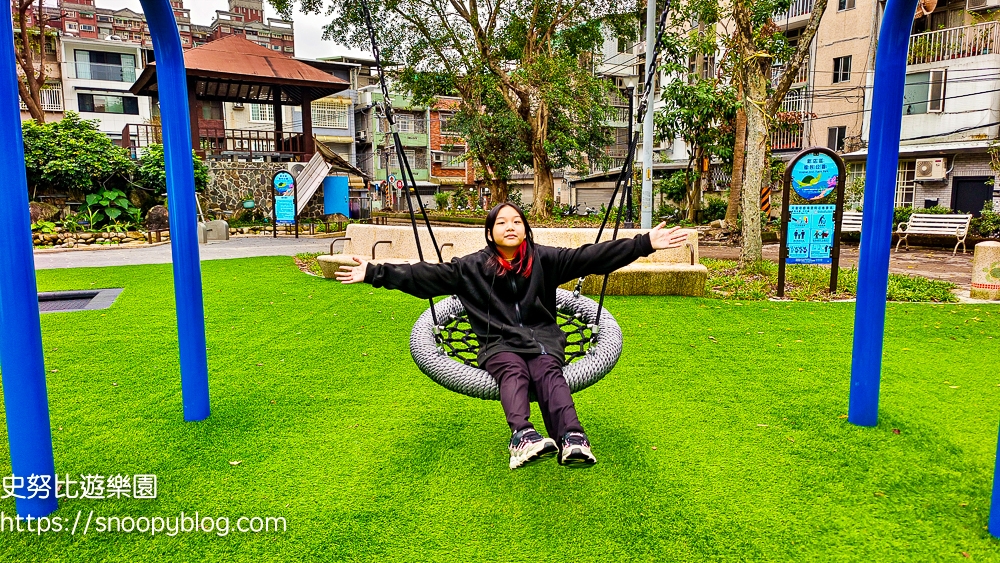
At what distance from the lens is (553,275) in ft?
10.0

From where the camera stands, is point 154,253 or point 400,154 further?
point 154,253

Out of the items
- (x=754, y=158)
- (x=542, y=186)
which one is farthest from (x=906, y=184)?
(x=754, y=158)

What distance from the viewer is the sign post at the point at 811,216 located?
7.35 metres

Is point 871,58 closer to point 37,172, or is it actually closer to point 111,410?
point 111,410

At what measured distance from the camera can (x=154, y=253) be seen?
1306cm

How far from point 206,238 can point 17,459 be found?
48.6 ft

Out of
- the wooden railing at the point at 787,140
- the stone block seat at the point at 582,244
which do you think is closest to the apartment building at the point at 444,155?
the wooden railing at the point at 787,140

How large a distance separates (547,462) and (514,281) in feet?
2.80

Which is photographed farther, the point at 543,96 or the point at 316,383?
the point at 543,96

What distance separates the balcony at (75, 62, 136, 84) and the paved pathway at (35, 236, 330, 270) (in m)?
23.5

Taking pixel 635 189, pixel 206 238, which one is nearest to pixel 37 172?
pixel 206 238

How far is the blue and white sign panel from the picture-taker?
24.2 ft

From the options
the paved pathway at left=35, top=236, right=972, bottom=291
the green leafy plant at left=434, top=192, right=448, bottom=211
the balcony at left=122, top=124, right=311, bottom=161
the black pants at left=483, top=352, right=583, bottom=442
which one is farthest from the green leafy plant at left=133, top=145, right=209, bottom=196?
the black pants at left=483, top=352, right=583, bottom=442

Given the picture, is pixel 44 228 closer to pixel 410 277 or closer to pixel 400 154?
pixel 400 154
